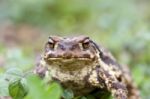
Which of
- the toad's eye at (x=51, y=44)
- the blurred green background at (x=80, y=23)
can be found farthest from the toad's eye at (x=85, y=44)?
the blurred green background at (x=80, y=23)

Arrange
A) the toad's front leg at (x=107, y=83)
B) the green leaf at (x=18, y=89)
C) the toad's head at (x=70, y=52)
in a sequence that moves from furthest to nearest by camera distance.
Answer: the toad's front leg at (x=107, y=83) < the toad's head at (x=70, y=52) < the green leaf at (x=18, y=89)

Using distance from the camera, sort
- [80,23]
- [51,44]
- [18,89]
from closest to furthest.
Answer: [18,89] → [51,44] → [80,23]

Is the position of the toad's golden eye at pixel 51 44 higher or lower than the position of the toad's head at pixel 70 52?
higher

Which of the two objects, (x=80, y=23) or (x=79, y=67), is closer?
(x=79, y=67)

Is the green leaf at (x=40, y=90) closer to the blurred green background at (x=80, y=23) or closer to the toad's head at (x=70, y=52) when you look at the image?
the toad's head at (x=70, y=52)

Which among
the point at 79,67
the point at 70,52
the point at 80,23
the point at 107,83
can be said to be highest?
the point at 80,23

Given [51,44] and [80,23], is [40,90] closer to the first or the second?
[51,44]

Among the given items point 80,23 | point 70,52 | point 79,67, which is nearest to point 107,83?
point 79,67

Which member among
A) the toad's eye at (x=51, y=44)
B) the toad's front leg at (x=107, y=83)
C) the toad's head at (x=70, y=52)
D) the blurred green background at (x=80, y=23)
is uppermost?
the blurred green background at (x=80, y=23)
